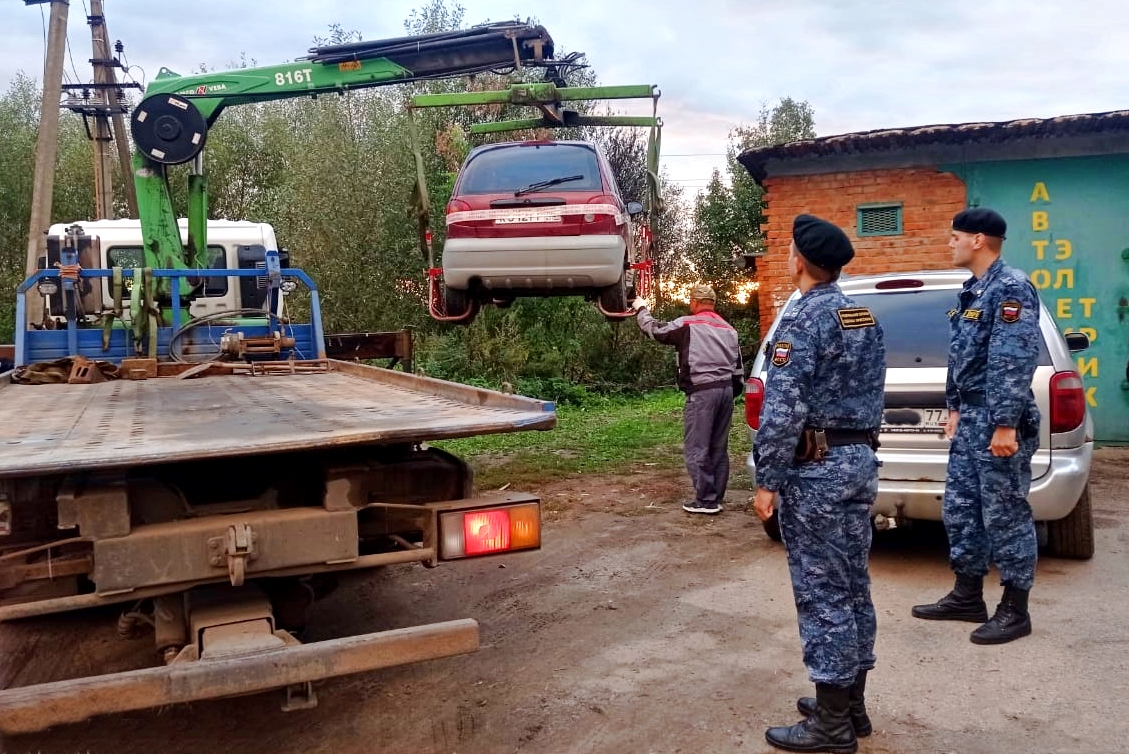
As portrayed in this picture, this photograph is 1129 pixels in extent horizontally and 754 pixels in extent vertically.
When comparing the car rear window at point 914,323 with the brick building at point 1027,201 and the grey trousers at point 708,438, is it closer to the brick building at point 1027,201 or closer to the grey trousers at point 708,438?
the grey trousers at point 708,438

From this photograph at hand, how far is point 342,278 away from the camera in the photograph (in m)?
16.4

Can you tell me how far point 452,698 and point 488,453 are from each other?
593 cm

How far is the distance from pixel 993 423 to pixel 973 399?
236mm

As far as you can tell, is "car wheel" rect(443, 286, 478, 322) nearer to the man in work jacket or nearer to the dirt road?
the man in work jacket

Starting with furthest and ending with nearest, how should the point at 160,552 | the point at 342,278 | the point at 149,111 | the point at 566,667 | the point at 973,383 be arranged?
the point at 342,278 → the point at 149,111 → the point at 973,383 → the point at 566,667 → the point at 160,552

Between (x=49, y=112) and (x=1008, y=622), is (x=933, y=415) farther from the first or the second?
(x=49, y=112)

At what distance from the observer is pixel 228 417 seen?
3.65 m

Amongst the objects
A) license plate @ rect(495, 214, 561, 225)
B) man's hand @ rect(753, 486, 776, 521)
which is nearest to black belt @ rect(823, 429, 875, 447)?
man's hand @ rect(753, 486, 776, 521)

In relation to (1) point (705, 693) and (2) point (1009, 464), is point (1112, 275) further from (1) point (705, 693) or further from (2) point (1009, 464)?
(1) point (705, 693)

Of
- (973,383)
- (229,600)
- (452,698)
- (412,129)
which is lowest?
(452,698)

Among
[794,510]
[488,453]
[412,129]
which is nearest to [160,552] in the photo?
[794,510]

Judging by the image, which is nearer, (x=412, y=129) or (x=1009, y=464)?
(x=1009, y=464)

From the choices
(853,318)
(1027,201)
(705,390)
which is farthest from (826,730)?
(1027,201)

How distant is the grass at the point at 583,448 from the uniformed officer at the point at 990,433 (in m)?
3.98
